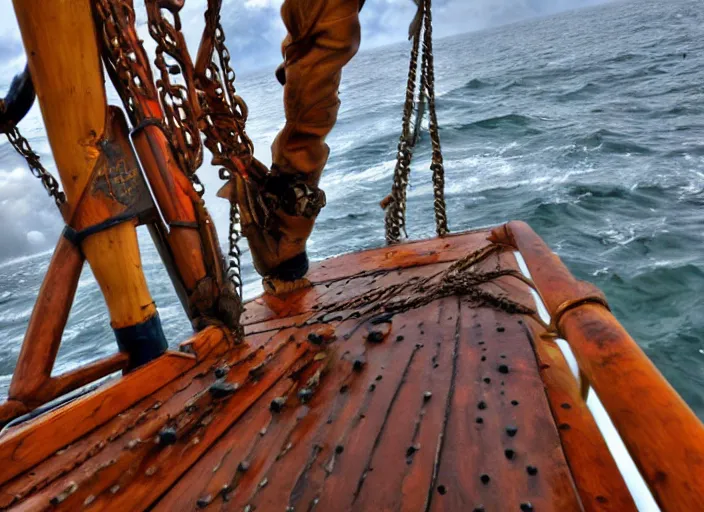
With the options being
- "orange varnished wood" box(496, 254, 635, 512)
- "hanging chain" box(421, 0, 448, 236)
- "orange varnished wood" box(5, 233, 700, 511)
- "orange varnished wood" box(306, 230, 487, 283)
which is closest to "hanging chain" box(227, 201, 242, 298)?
"orange varnished wood" box(5, 233, 700, 511)

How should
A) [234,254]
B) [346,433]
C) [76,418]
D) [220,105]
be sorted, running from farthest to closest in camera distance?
[220,105] → [234,254] → [76,418] → [346,433]

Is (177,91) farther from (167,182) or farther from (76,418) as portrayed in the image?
(76,418)

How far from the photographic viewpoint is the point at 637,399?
35.1 inches

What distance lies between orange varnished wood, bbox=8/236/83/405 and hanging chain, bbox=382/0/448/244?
1.90m

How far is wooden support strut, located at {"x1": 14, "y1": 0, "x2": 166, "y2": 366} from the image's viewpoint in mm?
1779

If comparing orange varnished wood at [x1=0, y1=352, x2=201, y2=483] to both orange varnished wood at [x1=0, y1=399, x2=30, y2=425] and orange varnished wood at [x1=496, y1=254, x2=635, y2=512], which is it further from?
orange varnished wood at [x1=496, y1=254, x2=635, y2=512]

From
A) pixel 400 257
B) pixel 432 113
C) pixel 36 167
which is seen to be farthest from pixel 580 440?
pixel 432 113

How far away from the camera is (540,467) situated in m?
1.24

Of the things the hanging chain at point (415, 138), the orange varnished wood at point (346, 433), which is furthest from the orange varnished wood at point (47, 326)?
the hanging chain at point (415, 138)

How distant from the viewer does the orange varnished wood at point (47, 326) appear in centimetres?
186

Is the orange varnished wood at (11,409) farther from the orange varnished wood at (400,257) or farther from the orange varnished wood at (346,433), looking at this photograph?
the orange varnished wood at (400,257)

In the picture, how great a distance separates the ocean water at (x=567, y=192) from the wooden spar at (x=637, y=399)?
9.14 ft

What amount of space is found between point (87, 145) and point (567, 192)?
277 inches

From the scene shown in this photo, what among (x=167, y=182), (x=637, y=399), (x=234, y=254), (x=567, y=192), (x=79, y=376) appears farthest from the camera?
(x=567, y=192)
